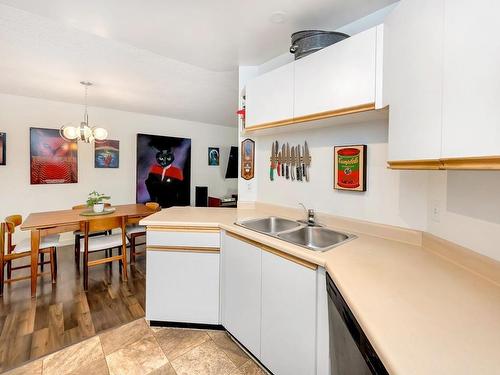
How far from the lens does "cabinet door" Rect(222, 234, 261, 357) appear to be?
60.5 inches

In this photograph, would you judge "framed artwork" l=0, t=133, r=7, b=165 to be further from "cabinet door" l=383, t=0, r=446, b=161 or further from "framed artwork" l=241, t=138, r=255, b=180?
"cabinet door" l=383, t=0, r=446, b=161

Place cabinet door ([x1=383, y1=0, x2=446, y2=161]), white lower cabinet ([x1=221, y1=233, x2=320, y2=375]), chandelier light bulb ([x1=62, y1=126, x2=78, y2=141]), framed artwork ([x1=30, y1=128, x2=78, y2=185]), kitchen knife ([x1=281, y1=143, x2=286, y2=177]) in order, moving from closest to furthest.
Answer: cabinet door ([x1=383, y1=0, x2=446, y2=161]) → white lower cabinet ([x1=221, y1=233, x2=320, y2=375]) → kitchen knife ([x1=281, y1=143, x2=286, y2=177]) → chandelier light bulb ([x1=62, y1=126, x2=78, y2=141]) → framed artwork ([x1=30, y1=128, x2=78, y2=185])

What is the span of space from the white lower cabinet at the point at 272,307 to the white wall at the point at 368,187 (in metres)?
0.69

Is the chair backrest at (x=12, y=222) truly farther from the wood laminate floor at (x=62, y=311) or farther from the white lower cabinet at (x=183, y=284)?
the white lower cabinet at (x=183, y=284)

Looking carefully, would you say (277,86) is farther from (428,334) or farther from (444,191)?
(428,334)

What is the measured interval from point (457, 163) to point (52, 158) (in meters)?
4.58

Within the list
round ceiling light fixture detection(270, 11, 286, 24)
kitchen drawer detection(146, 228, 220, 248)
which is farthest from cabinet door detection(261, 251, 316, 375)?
round ceiling light fixture detection(270, 11, 286, 24)

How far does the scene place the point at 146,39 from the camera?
1.84 m

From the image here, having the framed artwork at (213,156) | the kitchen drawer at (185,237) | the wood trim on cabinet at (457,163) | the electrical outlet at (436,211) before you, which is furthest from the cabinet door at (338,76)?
the framed artwork at (213,156)

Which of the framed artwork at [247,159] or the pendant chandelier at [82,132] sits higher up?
the pendant chandelier at [82,132]

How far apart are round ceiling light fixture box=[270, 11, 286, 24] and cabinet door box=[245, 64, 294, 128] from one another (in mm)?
285

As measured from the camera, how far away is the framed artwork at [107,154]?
13.0 ft

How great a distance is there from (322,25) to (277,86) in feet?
1.67

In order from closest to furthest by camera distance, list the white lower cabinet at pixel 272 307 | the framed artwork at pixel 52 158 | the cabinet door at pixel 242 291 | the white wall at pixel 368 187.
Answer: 1. the white lower cabinet at pixel 272 307
2. the white wall at pixel 368 187
3. the cabinet door at pixel 242 291
4. the framed artwork at pixel 52 158
